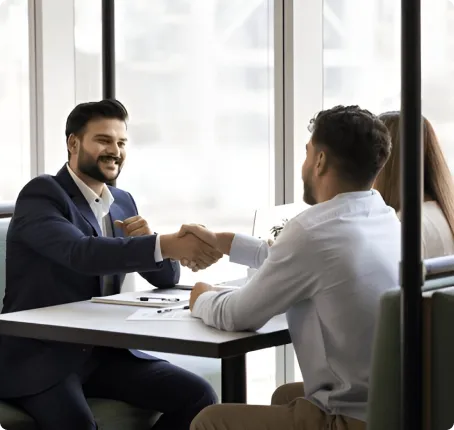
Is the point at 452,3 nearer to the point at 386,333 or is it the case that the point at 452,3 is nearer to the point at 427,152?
the point at 427,152

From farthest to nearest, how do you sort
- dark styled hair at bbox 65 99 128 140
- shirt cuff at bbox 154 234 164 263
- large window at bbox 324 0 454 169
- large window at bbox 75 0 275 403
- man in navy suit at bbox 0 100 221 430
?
1. large window at bbox 75 0 275 403
2. large window at bbox 324 0 454 169
3. dark styled hair at bbox 65 99 128 140
4. shirt cuff at bbox 154 234 164 263
5. man in navy suit at bbox 0 100 221 430

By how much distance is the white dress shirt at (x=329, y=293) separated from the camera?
6.82 ft

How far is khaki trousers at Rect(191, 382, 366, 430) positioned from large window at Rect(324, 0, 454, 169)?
1.72 metres

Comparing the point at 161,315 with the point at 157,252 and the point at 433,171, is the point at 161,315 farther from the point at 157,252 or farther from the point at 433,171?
the point at 433,171

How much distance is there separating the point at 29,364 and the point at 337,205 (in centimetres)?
97

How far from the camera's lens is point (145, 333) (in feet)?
7.25

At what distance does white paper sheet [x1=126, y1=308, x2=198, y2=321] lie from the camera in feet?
7.86

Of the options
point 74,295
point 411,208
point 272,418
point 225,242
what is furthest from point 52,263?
point 411,208

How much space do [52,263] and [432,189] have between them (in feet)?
3.50

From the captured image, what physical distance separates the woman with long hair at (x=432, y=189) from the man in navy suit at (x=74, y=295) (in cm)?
57

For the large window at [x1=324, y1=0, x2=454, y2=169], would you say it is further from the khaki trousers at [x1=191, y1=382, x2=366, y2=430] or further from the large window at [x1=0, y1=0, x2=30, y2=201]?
the khaki trousers at [x1=191, y1=382, x2=366, y2=430]

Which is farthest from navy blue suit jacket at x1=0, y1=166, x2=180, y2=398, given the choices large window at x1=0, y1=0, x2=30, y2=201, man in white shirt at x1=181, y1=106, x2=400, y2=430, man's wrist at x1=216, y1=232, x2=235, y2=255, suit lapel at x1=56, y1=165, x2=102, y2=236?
large window at x1=0, y1=0, x2=30, y2=201

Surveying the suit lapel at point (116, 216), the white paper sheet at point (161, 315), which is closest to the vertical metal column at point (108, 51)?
the suit lapel at point (116, 216)

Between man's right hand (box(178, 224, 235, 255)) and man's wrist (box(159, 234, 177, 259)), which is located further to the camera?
man's right hand (box(178, 224, 235, 255))
